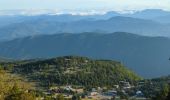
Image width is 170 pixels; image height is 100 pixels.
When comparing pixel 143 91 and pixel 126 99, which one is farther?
pixel 143 91

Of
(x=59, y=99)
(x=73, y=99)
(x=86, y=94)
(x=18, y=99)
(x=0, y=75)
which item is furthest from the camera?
(x=86, y=94)

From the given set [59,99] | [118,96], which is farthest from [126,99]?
[59,99]

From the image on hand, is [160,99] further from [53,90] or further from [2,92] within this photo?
[53,90]

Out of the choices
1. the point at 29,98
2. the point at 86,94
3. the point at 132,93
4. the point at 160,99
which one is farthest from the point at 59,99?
the point at 132,93

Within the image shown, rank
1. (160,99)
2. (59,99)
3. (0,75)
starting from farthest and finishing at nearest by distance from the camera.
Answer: (59,99)
(160,99)
(0,75)

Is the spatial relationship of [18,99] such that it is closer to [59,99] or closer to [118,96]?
[59,99]

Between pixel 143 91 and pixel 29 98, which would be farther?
pixel 143 91

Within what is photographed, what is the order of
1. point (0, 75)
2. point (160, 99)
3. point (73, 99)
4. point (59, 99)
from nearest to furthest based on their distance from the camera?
point (0, 75) < point (160, 99) < point (59, 99) < point (73, 99)

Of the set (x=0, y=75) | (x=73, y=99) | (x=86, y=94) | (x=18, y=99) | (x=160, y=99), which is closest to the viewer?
(x=18, y=99)

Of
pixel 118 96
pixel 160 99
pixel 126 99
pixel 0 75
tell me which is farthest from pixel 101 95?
pixel 0 75
